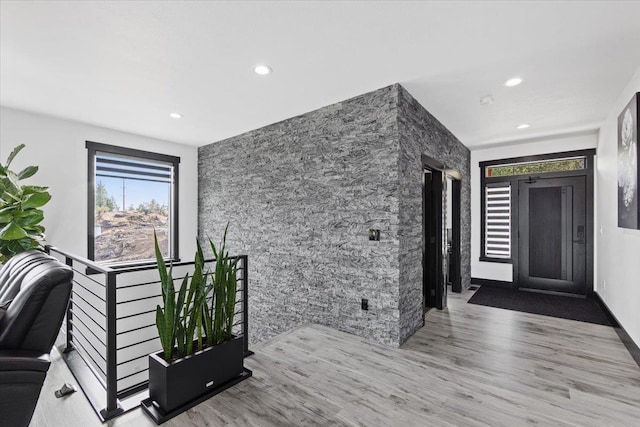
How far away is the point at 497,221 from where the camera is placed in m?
5.38

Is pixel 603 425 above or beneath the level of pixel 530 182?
beneath

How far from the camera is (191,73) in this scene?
269cm

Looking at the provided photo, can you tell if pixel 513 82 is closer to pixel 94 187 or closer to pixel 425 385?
pixel 425 385

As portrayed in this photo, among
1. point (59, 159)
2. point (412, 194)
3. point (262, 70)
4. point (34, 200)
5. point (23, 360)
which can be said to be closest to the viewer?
point (23, 360)

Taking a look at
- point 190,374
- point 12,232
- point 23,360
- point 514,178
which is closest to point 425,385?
point 190,374

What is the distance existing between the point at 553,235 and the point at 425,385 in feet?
13.4

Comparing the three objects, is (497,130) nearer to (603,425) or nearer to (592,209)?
(592,209)

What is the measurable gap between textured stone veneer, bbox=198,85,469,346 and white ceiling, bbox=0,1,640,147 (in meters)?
0.35

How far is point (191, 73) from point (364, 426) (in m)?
2.98

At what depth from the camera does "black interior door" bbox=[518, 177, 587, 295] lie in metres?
4.70

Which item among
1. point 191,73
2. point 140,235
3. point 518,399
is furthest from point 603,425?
point 140,235

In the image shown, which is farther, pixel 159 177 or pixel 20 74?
pixel 159 177

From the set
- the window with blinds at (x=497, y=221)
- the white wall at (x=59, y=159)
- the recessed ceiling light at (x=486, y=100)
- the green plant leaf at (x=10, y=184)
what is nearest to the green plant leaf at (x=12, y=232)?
the green plant leaf at (x=10, y=184)

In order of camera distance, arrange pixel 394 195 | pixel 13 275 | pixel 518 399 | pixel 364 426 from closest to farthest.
Result: pixel 364 426 < pixel 13 275 < pixel 518 399 < pixel 394 195
